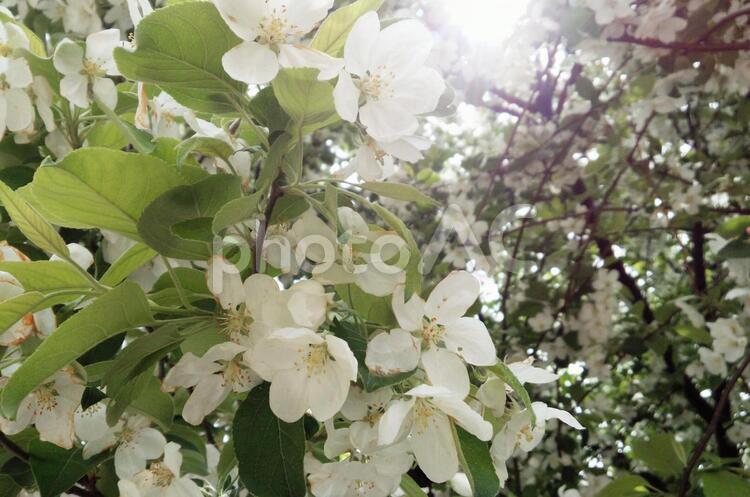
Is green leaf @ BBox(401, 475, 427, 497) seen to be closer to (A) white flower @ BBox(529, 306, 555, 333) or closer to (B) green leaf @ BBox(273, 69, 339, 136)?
(B) green leaf @ BBox(273, 69, 339, 136)

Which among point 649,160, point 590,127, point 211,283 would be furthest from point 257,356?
point 649,160

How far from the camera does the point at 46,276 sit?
25.7 inches

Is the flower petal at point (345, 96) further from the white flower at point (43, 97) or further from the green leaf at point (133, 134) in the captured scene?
the white flower at point (43, 97)

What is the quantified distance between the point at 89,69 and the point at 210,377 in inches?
16.0

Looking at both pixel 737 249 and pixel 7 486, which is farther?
pixel 737 249

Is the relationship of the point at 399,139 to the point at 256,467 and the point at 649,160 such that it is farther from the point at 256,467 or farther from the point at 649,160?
the point at 649,160

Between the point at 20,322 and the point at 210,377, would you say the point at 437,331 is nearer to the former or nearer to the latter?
the point at 210,377

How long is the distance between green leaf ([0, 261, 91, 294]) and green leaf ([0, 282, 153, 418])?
64 millimetres

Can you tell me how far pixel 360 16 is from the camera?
2.09ft

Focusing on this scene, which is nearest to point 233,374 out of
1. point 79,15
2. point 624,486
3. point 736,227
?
point 624,486

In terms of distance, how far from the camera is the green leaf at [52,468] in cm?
82

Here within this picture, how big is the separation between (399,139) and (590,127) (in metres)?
2.08

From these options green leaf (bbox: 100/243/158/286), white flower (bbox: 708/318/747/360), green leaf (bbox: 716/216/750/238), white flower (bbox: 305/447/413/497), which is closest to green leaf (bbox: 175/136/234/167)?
green leaf (bbox: 100/243/158/286)

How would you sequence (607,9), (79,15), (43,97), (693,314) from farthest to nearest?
(693,314) → (607,9) → (79,15) → (43,97)
